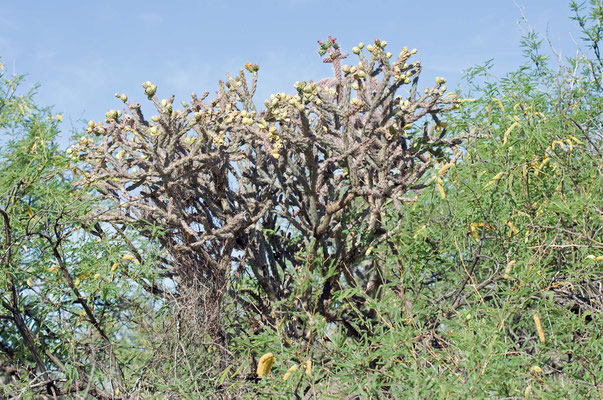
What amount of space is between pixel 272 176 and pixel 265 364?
1.70 meters

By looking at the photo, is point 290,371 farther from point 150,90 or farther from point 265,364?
point 150,90

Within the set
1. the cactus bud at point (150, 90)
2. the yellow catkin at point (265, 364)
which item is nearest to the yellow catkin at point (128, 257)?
the cactus bud at point (150, 90)

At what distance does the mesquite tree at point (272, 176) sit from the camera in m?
4.21

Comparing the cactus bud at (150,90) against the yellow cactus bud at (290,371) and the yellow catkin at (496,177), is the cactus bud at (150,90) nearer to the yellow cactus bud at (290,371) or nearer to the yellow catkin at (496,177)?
the yellow cactus bud at (290,371)

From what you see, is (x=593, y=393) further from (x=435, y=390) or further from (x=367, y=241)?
(x=367, y=241)

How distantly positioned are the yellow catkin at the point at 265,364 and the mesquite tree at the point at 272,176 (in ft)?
2.63

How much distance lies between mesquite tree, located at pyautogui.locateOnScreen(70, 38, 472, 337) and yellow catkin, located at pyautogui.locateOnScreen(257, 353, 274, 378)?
0.80 meters

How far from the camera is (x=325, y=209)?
450cm

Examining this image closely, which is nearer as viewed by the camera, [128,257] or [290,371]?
[290,371]

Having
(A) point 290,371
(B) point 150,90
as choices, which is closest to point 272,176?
(B) point 150,90

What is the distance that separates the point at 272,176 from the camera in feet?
15.2

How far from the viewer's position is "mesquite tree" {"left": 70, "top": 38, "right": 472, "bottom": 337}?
4.21 m

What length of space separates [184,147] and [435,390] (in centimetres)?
254

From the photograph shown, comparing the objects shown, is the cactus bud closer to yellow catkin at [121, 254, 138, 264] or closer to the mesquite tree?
the mesquite tree
